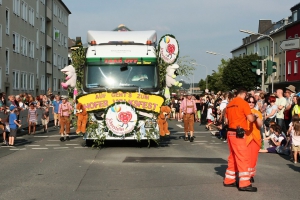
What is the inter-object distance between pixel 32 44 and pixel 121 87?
41.5m

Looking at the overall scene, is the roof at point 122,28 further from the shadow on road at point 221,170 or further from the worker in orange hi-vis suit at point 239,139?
the worker in orange hi-vis suit at point 239,139

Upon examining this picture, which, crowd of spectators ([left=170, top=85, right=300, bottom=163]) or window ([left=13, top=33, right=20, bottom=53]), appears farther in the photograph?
window ([left=13, top=33, right=20, bottom=53])

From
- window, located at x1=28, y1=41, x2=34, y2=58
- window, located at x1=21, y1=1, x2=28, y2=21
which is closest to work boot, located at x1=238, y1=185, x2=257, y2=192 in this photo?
window, located at x1=21, y1=1, x2=28, y2=21

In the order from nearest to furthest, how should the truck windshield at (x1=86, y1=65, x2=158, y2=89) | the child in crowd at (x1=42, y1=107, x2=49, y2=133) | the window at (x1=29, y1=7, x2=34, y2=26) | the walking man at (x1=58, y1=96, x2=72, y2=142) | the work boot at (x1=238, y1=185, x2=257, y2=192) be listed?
the work boot at (x1=238, y1=185, x2=257, y2=192) → the truck windshield at (x1=86, y1=65, x2=158, y2=89) → the walking man at (x1=58, y1=96, x2=72, y2=142) → the child in crowd at (x1=42, y1=107, x2=49, y2=133) → the window at (x1=29, y1=7, x2=34, y2=26)

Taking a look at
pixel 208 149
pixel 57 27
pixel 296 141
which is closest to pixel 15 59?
pixel 57 27

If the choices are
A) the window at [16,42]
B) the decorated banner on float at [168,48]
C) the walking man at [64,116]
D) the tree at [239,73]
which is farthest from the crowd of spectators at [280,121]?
the tree at [239,73]

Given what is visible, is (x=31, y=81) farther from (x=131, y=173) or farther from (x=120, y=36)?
(x=131, y=173)

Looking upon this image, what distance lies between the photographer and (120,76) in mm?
16453

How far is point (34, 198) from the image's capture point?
26.8ft

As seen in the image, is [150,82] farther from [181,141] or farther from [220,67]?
[220,67]

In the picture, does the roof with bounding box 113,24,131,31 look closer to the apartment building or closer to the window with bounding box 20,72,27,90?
the apartment building

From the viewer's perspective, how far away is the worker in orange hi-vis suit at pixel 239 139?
29.8 feet

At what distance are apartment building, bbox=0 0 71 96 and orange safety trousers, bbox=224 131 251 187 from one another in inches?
1401

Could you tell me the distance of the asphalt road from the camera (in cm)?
861
